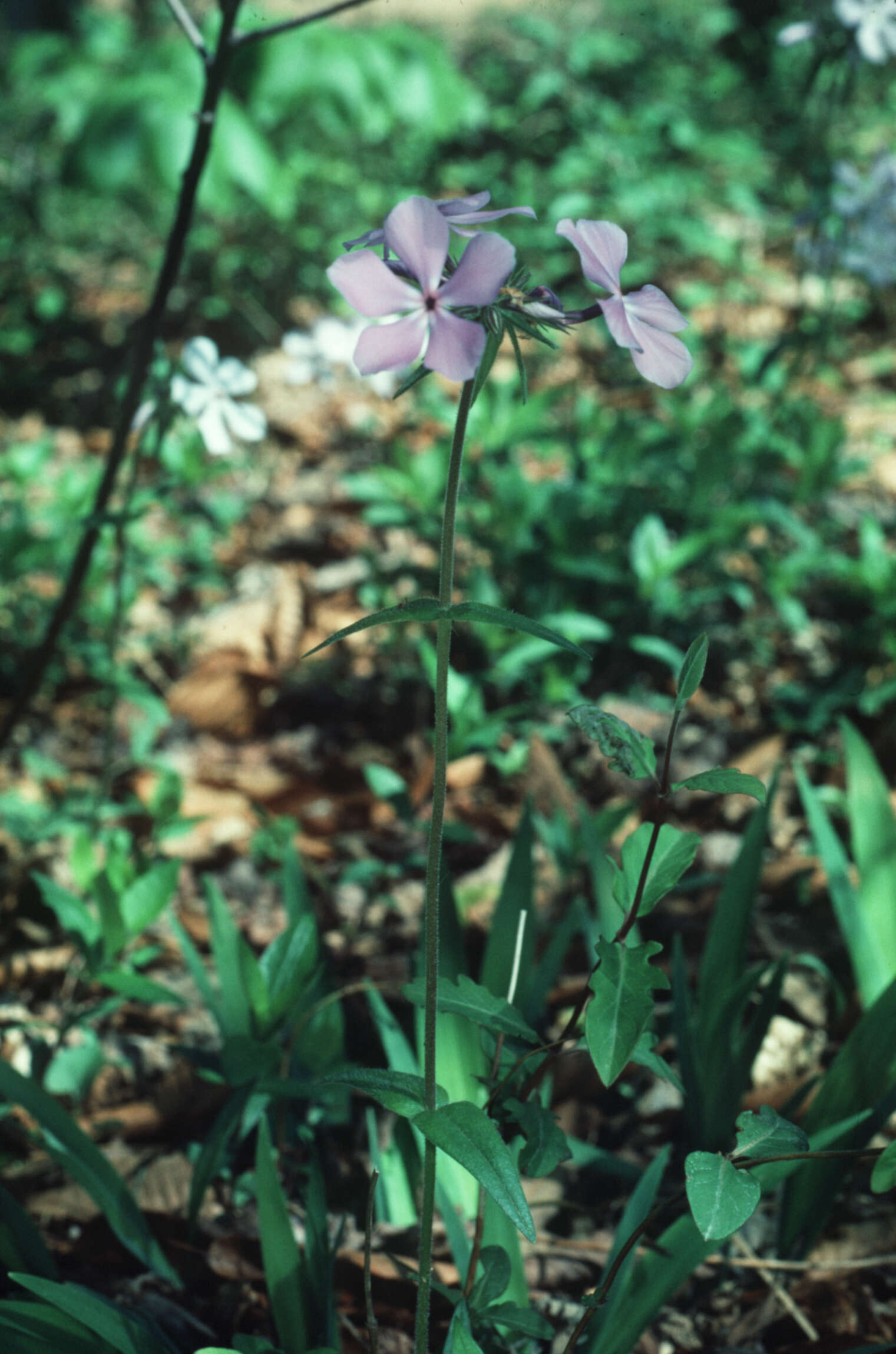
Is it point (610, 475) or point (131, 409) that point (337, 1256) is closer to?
point (131, 409)

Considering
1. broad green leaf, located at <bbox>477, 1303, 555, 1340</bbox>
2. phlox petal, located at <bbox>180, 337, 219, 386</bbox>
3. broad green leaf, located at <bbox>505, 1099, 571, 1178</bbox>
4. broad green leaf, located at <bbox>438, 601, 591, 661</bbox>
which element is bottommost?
broad green leaf, located at <bbox>477, 1303, 555, 1340</bbox>

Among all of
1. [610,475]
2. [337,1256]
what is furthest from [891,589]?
[337,1256]

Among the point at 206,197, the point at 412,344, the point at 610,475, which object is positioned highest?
the point at 412,344

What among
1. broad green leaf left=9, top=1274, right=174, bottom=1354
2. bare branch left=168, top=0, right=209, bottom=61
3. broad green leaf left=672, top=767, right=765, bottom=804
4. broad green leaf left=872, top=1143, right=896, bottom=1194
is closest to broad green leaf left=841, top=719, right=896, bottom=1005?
broad green leaf left=872, top=1143, right=896, bottom=1194

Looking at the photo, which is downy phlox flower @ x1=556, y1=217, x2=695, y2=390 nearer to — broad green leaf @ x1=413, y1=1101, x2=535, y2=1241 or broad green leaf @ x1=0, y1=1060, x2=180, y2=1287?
broad green leaf @ x1=413, y1=1101, x2=535, y2=1241

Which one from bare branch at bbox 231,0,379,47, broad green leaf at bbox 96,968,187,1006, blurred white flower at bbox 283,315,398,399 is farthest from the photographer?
blurred white flower at bbox 283,315,398,399

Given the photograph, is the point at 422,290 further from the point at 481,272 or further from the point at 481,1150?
the point at 481,1150
